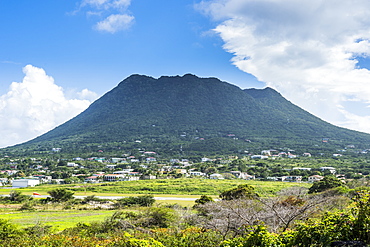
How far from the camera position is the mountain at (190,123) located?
99.8m

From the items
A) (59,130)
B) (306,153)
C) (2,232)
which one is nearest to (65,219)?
(2,232)

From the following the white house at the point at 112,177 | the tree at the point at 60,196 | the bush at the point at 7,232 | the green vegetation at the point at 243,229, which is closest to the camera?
the green vegetation at the point at 243,229

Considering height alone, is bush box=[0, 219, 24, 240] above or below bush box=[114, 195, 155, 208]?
above

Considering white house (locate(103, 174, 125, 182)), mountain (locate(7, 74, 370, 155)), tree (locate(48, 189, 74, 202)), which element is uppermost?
mountain (locate(7, 74, 370, 155))

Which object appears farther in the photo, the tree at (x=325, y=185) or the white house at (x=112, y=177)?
the white house at (x=112, y=177)

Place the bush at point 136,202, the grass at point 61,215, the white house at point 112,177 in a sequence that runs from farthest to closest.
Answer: the white house at point 112,177
the bush at point 136,202
the grass at point 61,215

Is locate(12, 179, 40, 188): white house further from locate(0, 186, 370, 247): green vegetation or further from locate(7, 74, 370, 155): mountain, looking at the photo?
locate(7, 74, 370, 155): mountain

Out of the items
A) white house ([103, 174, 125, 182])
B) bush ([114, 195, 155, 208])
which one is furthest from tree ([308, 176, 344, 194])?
white house ([103, 174, 125, 182])

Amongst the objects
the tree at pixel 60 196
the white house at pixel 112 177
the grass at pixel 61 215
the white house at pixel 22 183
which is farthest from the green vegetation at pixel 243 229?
the white house at pixel 112 177

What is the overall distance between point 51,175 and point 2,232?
52.4 m

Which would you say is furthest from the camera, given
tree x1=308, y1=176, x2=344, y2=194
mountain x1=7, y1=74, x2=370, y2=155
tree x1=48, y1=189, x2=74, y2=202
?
mountain x1=7, y1=74, x2=370, y2=155

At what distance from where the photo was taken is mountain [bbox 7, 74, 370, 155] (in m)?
99.8

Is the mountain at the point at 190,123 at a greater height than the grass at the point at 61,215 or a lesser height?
greater

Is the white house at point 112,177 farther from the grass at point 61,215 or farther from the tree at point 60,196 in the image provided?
the grass at point 61,215
